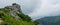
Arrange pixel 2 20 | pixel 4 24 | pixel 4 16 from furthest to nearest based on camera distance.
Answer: pixel 4 16 → pixel 2 20 → pixel 4 24

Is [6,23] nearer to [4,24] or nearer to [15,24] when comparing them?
[4,24]

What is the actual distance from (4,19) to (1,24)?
4273mm

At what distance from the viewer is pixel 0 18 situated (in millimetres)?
58125

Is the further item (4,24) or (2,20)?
(2,20)

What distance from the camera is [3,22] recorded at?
5503 cm

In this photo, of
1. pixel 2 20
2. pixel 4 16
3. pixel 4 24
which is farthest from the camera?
pixel 4 16

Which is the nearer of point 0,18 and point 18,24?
point 0,18

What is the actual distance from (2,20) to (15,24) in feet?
13.8

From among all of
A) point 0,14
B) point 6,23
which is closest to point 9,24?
point 6,23

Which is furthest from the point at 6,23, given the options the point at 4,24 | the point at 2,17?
the point at 2,17

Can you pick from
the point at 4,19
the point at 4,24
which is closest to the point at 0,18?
the point at 4,19

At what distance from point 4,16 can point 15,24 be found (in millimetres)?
3715

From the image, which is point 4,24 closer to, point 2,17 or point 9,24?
point 9,24

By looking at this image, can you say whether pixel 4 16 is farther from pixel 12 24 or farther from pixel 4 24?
pixel 4 24
